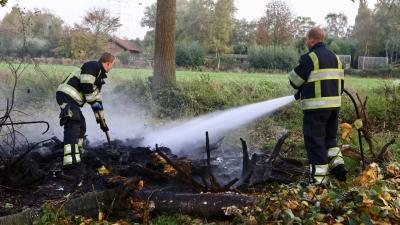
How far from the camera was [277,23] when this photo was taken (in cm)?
4088

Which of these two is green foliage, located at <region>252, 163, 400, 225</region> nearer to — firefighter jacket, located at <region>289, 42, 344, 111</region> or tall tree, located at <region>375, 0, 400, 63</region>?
firefighter jacket, located at <region>289, 42, 344, 111</region>

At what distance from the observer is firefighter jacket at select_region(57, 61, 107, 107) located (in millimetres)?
6293

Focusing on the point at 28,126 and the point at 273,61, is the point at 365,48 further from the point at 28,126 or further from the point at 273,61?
the point at 28,126

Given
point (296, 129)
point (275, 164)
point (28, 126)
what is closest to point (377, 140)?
point (296, 129)

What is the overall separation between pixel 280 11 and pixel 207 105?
1316 inches

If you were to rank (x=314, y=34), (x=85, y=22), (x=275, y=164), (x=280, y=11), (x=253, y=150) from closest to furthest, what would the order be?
(x=314, y=34), (x=275, y=164), (x=253, y=150), (x=85, y=22), (x=280, y=11)

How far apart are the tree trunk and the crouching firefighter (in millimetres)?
5120

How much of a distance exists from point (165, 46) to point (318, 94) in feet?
23.5

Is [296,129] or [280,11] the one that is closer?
[296,129]

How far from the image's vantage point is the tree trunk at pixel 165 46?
38.0ft

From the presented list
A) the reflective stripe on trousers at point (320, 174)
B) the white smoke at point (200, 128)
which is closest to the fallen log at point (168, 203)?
the reflective stripe on trousers at point (320, 174)

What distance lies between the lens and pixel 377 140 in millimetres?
8328

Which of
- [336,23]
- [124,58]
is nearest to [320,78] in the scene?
[124,58]

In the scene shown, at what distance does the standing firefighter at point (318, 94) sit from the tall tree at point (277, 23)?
3541cm
